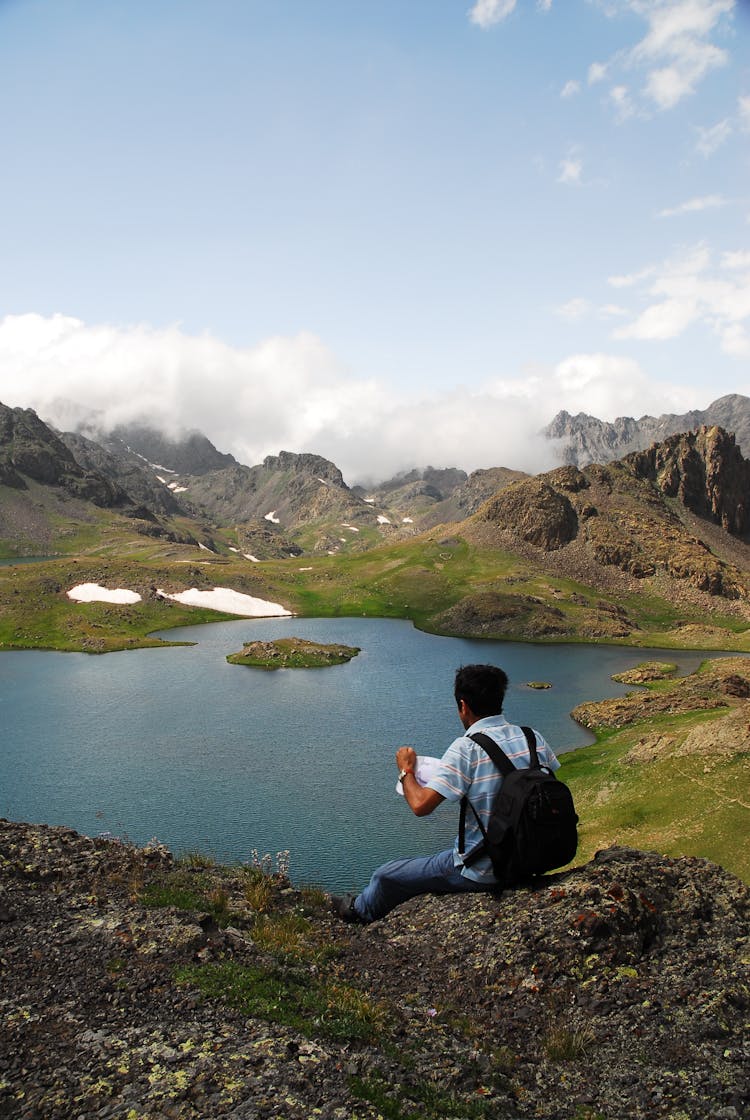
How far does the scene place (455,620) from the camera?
557ft

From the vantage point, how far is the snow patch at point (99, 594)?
179750mm

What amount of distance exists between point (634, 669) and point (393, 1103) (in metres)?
119

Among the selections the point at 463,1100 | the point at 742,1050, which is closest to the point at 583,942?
the point at 742,1050

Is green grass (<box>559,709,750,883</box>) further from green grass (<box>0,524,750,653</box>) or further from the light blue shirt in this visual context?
green grass (<box>0,524,750,653</box>)

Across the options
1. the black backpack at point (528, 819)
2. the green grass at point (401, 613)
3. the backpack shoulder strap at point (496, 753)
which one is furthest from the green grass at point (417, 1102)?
the green grass at point (401, 613)

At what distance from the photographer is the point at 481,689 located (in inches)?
454

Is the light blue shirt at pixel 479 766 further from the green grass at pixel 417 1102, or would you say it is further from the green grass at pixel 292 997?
the green grass at pixel 292 997

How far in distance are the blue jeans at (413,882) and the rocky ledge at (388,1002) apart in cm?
112

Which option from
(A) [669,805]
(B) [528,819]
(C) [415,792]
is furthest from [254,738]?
(B) [528,819]

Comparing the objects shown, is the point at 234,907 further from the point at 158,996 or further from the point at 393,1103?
the point at 393,1103

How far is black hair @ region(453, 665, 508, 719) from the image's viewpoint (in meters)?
11.5

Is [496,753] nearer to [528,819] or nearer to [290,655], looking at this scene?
[528,819]

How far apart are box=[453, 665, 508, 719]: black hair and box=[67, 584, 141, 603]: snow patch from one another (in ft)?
→ 602

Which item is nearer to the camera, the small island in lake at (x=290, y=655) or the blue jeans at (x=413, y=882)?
the blue jeans at (x=413, y=882)
